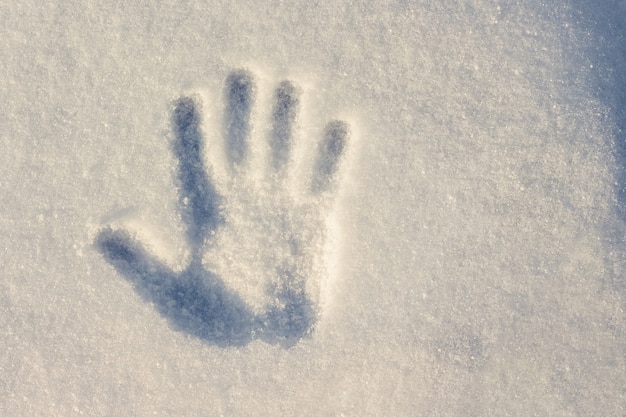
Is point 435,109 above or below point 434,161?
above

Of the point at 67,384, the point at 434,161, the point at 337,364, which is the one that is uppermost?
the point at 434,161

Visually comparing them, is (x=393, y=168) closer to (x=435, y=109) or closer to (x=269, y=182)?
(x=435, y=109)

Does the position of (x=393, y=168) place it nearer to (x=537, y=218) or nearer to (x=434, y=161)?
(x=434, y=161)

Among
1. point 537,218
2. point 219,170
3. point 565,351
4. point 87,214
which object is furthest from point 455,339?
point 87,214
